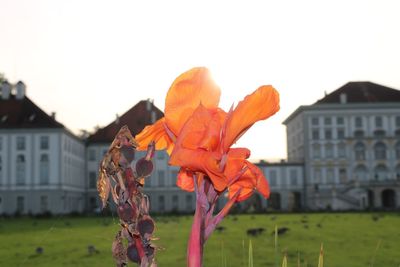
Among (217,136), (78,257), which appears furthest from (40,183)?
(217,136)

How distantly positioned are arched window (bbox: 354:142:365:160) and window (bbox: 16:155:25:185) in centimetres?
3998

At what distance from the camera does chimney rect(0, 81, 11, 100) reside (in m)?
65.5

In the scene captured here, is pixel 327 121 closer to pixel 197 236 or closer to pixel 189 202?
pixel 189 202

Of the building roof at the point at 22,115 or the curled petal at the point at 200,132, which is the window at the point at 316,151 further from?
the curled petal at the point at 200,132

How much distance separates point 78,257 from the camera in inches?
622

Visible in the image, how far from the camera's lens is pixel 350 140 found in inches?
3059

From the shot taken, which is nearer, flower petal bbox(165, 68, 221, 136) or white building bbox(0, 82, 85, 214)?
flower petal bbox(165, 68, 221, 136)

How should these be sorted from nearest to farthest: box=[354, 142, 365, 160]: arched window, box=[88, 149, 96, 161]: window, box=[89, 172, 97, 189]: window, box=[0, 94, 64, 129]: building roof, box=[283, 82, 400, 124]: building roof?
box=[0, 94, 64, 129]: building roof < box=[89, 172, 97, 189]: window < box=[88, 149, 96, 161]: window < box=[354, 142, 365, 160]: arched window < box=[283, 82, 400, 124]: building roof

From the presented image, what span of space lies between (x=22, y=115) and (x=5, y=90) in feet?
11.9

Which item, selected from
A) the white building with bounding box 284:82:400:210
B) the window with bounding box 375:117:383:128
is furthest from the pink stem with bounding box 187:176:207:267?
the window with bounding box 375:117:383:128

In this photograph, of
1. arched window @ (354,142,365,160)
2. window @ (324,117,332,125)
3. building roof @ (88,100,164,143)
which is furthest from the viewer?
window @ (324,117,332,125)

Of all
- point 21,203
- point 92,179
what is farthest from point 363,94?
point 21,203

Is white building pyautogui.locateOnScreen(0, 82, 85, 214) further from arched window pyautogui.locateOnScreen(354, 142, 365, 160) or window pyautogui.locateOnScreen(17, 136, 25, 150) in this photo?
arched window pyautogui.locateOnScreen(354, 142, 365, 160)

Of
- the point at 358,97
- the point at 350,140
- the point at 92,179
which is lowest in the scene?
the point at 92,179
